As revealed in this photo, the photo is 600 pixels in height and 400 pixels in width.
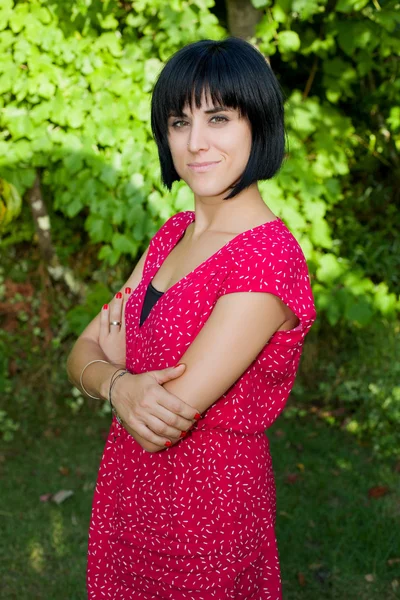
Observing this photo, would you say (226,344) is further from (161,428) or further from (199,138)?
(199,138)

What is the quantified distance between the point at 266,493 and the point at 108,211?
2.59 metres

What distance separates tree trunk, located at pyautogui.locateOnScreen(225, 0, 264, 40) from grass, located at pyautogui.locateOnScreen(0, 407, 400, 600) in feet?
7.50

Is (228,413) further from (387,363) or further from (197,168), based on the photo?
(387,363)

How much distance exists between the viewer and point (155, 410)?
5.41 ft

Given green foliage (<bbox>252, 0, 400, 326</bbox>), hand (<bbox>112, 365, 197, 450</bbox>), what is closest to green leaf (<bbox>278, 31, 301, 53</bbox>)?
green foliage (<bbox>252, 0, 400, 326</bbox>)

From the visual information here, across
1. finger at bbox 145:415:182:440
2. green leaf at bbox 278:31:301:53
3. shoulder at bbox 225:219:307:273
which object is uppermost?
shoulder at bbox 225:219:307:273

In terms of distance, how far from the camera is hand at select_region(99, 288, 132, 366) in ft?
6.72

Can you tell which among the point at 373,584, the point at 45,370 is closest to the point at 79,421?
the point at 45,370

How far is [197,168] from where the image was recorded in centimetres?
173

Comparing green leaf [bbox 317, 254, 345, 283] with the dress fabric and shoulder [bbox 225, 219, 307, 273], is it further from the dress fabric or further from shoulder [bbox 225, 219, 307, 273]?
shoulder [bbox 225, 219, 307, 273]

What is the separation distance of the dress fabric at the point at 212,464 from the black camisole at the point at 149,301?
0.04ft

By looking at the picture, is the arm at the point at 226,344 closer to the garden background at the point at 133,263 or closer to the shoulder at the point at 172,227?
the shoulder at the point at 172,227

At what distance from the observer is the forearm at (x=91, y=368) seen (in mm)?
1870

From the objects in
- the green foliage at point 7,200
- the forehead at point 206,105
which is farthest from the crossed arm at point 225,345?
the green foliage at point 7,200
